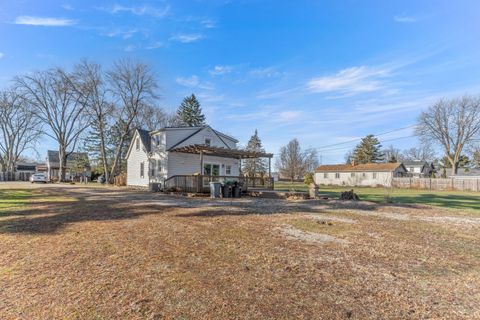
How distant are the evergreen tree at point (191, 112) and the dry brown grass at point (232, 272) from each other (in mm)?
44498

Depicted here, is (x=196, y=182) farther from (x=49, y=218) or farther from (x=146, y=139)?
(x=146, y=139)

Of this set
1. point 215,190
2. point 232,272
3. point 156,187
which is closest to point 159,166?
point 156,187

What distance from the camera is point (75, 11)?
12844mm

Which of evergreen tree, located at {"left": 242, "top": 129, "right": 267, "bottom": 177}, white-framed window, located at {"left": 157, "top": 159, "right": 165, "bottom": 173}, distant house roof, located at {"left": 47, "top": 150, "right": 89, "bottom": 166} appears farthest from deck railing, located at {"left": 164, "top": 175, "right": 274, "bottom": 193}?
evergreen tree, located at {"left": 242, "top": 129, "right": 267, "bottom": 177}

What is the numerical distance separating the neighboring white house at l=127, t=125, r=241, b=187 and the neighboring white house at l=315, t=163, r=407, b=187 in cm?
2817

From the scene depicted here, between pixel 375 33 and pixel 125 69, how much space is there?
26.5 meters

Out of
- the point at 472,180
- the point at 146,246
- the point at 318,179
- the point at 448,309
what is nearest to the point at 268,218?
the point at 146,246

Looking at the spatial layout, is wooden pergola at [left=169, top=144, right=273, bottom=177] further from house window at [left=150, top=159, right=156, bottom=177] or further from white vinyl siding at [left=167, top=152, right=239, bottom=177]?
house window at [left=150, top=159, right=156, bottom=177]

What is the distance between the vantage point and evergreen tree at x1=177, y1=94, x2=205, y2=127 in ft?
165

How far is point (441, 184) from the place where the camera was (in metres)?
32.0

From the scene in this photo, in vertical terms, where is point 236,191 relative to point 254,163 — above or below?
below

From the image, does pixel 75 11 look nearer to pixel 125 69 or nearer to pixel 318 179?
pixel 125 69

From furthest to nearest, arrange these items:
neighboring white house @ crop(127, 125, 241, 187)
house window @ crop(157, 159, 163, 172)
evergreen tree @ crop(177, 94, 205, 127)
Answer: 1. evergreen tree @ crop(177, 94, 205, 127)
2. house window @ crop(157, 159, 163, 172)
3. neighboring white house @ crop(127, 125, 241, 187)

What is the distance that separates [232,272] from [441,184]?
38.1 metres
